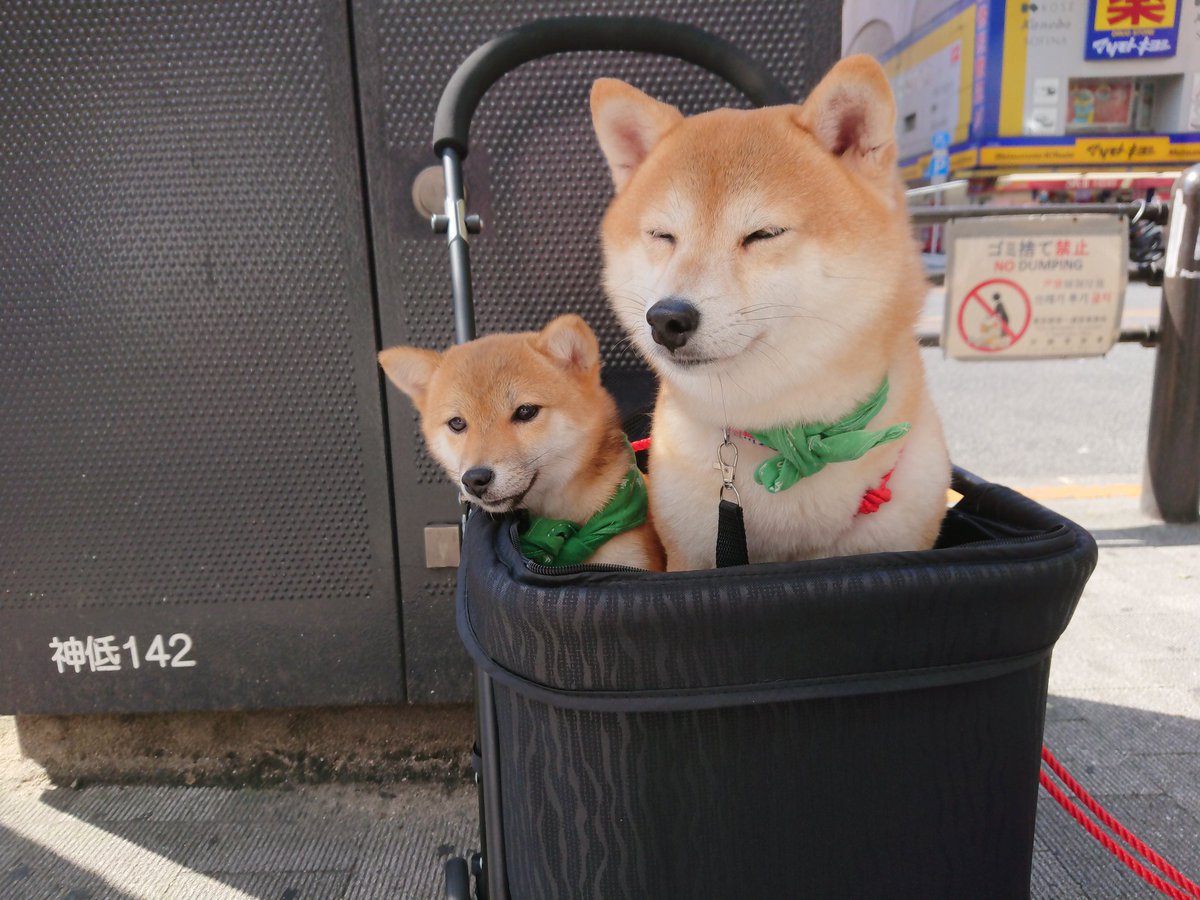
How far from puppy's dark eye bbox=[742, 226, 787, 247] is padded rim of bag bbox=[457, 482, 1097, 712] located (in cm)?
44

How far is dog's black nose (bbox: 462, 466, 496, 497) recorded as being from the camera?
1.32 m

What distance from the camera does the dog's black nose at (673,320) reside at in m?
0.90

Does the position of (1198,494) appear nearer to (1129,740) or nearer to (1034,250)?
(1034,250)

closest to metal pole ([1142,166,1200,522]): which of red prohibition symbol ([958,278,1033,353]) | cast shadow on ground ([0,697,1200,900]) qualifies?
red prohibition symbol ([958,278,1033,353])

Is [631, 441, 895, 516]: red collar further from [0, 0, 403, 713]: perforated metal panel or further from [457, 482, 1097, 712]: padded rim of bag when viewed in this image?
[0, 0, 403, 713]: perforated metal panel

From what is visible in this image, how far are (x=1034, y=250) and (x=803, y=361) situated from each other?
3.06 m

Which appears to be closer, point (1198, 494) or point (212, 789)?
point (212, 789)

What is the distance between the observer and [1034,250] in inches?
136

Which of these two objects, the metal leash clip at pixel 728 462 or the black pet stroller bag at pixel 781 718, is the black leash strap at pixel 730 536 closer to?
the metal leash clip at pixel 728 462

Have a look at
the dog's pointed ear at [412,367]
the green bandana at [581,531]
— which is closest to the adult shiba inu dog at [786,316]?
the green bandana at [581,531]

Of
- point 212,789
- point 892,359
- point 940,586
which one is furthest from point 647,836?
point 212,789

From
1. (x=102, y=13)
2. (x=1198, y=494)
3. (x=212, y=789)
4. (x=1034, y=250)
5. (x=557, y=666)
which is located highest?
(x=102, y=13)

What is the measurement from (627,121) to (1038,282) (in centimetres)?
296

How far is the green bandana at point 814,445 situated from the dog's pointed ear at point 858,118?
34 centimetres
